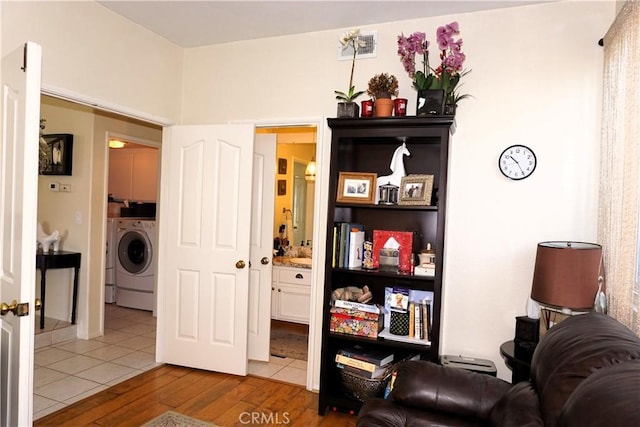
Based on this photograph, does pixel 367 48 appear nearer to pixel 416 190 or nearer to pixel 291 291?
pixel 416 190

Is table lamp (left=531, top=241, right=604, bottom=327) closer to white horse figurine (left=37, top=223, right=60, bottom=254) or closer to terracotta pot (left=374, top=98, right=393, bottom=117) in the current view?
terracotta pot (left=374, top=98, right=393, bottom=117)

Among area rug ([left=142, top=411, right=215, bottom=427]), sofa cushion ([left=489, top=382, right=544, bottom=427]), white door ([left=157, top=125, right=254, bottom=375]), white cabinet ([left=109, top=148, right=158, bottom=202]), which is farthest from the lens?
white cabinet ([left=109, top=148, right=158, bottom=202])

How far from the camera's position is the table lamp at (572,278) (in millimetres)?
1999

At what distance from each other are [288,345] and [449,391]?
256 cm

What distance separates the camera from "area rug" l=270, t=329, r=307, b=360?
397 cm

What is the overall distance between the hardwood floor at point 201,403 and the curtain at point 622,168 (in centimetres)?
178

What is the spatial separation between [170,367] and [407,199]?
252 cm

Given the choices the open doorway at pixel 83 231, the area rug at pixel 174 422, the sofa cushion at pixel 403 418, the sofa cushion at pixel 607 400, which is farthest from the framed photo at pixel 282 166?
the sofa cushion at pixel 607 400

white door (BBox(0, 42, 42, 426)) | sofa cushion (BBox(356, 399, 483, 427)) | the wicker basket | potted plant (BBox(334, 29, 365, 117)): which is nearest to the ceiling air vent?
potted plant (BBox(334, 29, 365, 117))

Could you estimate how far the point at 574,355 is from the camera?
1434 mm

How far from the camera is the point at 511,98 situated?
2678 mm

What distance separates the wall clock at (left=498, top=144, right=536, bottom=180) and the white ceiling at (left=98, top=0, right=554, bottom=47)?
37.1 inches

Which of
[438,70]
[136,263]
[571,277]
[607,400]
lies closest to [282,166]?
[136,263]

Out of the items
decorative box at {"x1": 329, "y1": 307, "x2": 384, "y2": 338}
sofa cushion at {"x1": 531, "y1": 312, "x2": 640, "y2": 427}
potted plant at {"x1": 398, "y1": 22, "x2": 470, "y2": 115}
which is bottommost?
decorative box at {"x1": 329, "y1": 307, "x2": 384, "y2": 338}
